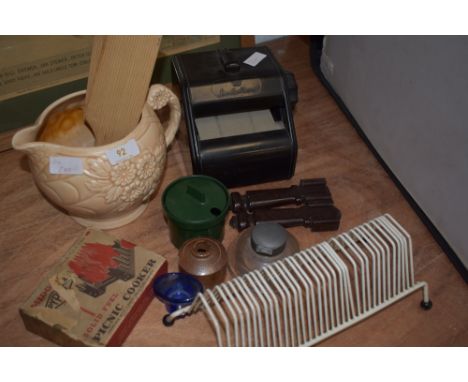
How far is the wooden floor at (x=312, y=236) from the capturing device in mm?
825

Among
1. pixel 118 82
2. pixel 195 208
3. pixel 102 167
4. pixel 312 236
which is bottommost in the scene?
pixel 312 236

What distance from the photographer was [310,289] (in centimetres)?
80

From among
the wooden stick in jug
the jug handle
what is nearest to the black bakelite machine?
the jug handle

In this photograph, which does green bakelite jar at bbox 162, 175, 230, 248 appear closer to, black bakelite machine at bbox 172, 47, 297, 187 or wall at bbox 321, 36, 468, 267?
black bakelite machine at bbox 172, 47, 297, 187

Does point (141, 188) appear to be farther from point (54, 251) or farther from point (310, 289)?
point (310, 289)

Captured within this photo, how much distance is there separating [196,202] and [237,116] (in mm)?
232

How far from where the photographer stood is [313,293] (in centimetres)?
79

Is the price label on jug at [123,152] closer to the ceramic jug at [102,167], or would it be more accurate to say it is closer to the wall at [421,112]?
the ceramic jug at [102,167]

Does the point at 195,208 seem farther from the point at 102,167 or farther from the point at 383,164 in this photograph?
the point at 383,164

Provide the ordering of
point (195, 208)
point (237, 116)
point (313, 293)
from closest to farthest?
point (313, 293), point (195, 208), point (237, 116)

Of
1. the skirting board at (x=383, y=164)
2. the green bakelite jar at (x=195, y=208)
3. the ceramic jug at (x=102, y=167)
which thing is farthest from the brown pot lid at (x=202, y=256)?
the skirting board at (x=383, y=164)

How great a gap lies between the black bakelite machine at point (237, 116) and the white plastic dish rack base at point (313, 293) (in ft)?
0.77

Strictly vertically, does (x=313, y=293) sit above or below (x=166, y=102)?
below

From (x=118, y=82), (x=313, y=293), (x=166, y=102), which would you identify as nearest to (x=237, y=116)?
(x=166, y=102)
